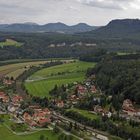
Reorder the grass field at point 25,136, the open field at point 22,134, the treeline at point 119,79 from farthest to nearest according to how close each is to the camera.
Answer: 1. the treeline at point 119,79
2. the open field at point 22,134
3. the grass field at point 25,136

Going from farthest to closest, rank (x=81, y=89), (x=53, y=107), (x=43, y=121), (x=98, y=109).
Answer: (x=81, y=89) → (x=53, y=107) → (x=98, y=109) → (x=43, y=121)

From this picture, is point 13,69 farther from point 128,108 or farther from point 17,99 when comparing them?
point 128,108

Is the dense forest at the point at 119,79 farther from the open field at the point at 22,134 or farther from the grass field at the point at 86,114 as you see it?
the open field at the point at 22,134

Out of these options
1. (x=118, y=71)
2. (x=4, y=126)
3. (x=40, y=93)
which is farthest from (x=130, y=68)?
(x=4, y=126)

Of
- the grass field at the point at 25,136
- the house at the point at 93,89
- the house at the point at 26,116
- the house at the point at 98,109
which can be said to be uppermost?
the house at the point at 93,89

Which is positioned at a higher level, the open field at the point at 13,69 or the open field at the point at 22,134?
the open field at the point at 13,69

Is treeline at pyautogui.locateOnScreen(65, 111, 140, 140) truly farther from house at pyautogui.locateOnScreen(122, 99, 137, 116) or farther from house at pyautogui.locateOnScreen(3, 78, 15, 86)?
house at pyautogui.locateOnScreen(3, 78, 15, 86)

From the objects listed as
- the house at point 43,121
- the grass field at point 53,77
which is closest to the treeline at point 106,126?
the house at point 43,121

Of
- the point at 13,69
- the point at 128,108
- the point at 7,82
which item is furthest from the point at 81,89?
the point at 13,69
